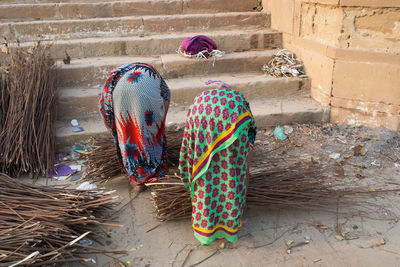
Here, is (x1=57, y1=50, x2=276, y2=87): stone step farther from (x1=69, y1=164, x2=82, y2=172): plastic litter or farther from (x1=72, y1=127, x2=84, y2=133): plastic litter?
(x1=69, y1=164, x2=82, y2=172): plastic litter

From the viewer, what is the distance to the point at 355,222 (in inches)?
110

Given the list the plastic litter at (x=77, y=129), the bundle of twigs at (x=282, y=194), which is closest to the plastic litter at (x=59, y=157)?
the plastic litter at (x=77, y=129)

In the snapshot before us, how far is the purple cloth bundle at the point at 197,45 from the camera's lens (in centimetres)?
495

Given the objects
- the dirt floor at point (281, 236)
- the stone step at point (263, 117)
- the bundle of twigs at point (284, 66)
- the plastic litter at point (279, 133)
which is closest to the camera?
the dirt floor at point (281, 236)

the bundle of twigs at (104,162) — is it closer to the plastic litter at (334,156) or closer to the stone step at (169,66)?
the stone step at (169,66)

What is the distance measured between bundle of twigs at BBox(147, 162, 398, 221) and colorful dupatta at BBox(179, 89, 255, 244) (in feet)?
1.00

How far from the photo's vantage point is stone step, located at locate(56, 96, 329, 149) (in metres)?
3.97

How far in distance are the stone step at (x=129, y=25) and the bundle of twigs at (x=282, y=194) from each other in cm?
343

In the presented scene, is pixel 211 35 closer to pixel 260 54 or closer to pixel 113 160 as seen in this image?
pixel 260 54

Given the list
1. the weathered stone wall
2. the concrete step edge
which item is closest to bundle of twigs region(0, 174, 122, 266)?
the concrete step edge

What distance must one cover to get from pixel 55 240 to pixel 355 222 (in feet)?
7.24

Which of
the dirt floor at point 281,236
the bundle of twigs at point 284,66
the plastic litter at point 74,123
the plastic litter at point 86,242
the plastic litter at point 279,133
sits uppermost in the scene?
the bundle of twigs at point 284,66

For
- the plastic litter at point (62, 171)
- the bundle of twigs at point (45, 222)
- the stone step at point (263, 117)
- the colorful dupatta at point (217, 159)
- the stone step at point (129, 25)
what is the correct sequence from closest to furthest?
the bundle of twigs at point (45, 222)
the colorful dupatta at point (217, 159)
the plastic litter at point (62, 171)
the stone step at point (263, 117)
the stone step at point (129, 25)

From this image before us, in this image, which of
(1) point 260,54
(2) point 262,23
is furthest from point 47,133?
(2) point 262,23
